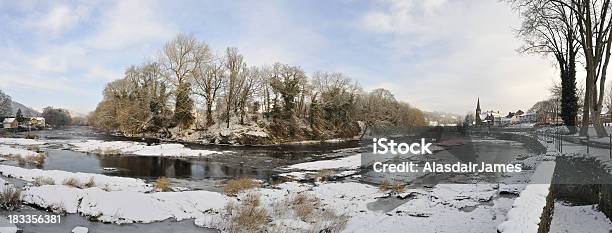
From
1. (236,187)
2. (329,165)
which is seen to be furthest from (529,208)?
(329,165)

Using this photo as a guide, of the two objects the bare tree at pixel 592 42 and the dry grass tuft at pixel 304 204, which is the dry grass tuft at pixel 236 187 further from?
the bare tree at pixel 592 42

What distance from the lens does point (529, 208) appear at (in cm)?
852

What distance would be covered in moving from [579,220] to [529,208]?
4.21m

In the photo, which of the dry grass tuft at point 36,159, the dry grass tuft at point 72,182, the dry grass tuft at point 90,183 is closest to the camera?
the dry grass tuft at point 72,182

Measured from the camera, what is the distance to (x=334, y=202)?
14.4 m

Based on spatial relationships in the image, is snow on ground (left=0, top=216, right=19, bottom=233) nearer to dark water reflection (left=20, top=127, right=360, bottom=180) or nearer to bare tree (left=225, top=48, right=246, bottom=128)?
dark water reflection (left=20, top=127, right=360, bottom=180)

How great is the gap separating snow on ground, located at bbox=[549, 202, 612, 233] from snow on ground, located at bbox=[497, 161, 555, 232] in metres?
1.09

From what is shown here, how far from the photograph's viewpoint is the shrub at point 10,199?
11320mm

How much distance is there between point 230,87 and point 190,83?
16.9 ft

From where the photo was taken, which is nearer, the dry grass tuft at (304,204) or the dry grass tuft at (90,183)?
the dry grass tuft at (304,204)

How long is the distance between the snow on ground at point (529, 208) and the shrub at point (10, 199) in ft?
42.1

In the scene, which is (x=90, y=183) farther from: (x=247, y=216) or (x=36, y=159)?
(x=36, y=159)

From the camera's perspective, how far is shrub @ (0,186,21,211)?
446 inches

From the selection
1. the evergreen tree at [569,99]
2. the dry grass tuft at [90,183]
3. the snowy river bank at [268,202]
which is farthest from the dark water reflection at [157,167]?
the evergreen tree at [569,99]
